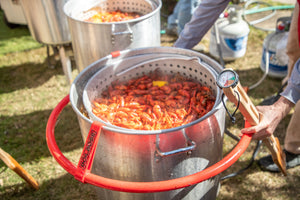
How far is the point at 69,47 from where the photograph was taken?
4613 mm

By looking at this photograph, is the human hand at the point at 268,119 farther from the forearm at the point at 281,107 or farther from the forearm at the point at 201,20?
the forearm at the point at 201,20

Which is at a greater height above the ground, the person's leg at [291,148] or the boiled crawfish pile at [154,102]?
the boiled crawfish pile at [154,102]

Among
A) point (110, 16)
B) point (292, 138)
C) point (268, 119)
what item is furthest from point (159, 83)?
point (292, 138)

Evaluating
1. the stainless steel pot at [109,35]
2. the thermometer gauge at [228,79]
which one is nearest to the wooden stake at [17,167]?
the stainless steel pot at [109,35]

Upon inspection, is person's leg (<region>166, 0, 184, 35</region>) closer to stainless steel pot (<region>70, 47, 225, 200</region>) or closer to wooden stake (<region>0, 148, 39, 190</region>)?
wooden stake (<region>0, 148, 39, 190</region>)

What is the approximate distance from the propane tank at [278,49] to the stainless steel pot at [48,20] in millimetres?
3353

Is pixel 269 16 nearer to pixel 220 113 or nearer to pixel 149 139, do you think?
pixel 220 113

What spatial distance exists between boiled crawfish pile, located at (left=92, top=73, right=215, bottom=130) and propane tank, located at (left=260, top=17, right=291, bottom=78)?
8.48 feet

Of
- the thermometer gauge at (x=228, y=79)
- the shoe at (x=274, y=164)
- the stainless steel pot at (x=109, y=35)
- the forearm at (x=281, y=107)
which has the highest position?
the thermometer gauge at (x=228, y=79)

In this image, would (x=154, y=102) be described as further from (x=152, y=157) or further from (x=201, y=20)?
(x=201, y=20)

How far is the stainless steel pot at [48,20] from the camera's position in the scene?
13.5ft

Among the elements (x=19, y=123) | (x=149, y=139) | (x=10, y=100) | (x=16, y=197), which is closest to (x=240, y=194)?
(x=149, y=139)

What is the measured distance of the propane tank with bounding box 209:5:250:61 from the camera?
4781mm

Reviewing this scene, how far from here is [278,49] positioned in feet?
14.3
